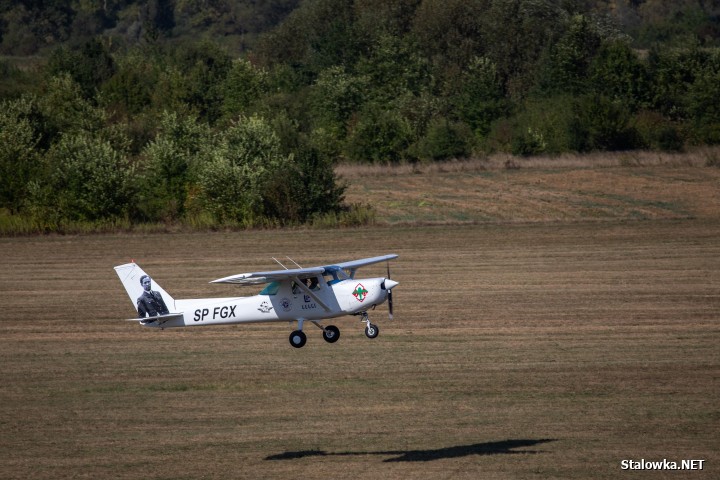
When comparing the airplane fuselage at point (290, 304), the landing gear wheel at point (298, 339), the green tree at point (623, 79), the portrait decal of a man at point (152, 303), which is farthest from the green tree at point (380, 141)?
the landing gear wheel at point (298, 339)

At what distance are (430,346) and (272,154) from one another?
25.9 m

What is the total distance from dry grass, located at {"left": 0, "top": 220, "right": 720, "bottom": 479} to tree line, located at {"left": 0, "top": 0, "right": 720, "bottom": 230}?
7003mm

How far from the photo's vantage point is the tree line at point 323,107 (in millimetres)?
56188

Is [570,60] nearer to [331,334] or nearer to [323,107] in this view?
[323,107]

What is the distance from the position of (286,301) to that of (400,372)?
788 centimetres

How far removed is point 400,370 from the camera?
101ft

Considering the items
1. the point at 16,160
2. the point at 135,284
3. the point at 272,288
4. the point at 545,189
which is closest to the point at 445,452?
the point at 272,288

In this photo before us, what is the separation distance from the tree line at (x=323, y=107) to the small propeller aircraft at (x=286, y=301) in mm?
29540

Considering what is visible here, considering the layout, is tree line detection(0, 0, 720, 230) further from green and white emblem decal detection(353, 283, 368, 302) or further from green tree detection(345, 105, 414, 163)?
green and white emblem decal detection(353, 283, 368, 302)

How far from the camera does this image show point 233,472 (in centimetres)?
2277

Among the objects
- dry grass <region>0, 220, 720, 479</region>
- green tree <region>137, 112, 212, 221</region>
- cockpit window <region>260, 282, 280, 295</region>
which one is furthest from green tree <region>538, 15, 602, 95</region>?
cockpit window <region>260, 282, 280, 295</region>

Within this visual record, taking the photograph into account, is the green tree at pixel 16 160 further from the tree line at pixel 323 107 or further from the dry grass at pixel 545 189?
the dry grass at pixel 545 189

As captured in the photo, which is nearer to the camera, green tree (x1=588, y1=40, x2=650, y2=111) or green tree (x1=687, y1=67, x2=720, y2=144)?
green tree (x1=687, y1=67, x2=720, y2=144)

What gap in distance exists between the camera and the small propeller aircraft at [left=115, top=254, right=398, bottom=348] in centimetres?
2272
